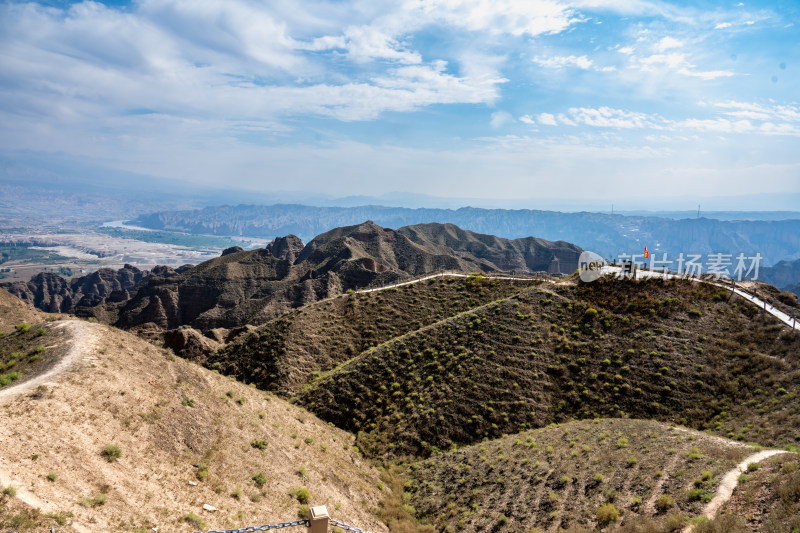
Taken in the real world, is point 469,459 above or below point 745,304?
below

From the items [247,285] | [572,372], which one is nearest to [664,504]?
[572,372]

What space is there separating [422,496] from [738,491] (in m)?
14.6

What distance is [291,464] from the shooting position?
64.7ft

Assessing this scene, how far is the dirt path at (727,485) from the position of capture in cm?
1375

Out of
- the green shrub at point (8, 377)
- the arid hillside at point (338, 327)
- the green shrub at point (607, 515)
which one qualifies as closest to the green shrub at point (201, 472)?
the green shrub at point (8, 377)

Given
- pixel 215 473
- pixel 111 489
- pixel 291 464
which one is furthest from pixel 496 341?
pixel 111 489

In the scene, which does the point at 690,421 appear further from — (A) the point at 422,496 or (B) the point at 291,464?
(B) the point at 291,464

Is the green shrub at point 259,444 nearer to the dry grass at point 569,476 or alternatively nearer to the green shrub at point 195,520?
the green shrub at point 195,520

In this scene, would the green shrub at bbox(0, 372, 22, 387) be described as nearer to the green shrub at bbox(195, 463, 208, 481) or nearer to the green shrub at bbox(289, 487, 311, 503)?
the green shrub at bbox(195, 463, 208, 481)

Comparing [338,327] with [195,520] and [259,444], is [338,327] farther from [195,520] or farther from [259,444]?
[195,520]

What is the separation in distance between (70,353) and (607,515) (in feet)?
80.0

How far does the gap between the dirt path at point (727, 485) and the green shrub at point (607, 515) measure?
3.03m

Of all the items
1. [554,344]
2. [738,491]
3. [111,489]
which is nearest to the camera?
[111,489]

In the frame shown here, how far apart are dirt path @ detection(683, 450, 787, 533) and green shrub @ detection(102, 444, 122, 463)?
1936 centimetres
